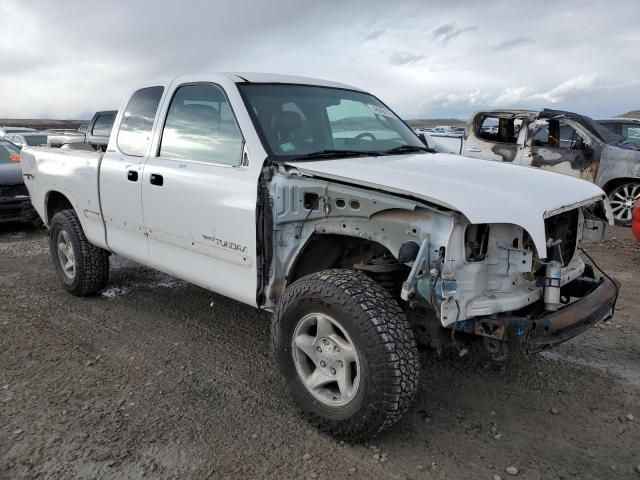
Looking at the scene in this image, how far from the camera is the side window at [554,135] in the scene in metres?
9.13

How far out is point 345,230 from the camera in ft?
9.93

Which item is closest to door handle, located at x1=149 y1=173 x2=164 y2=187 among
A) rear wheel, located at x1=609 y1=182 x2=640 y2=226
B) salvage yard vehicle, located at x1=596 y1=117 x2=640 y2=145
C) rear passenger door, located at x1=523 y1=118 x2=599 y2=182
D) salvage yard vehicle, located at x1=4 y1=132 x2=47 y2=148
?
rear passenger door, located at x1=523 y1=118 x2=599 y2=182

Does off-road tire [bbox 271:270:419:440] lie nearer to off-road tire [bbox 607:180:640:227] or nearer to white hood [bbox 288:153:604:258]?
white hood [bbox 288:153:604:258]

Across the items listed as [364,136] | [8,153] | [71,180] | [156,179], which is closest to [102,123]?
[8,153]

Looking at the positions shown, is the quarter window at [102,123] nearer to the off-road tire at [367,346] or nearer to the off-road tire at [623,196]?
the off-road tire at [623,196]

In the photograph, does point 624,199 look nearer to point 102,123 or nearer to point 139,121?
point 139,121

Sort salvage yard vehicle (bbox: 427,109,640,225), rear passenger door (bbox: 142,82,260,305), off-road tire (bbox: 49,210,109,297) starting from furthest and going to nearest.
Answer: salvage yard vehicle (bbox: 427,109,640,225), off-road tire (bbox: 49,210,109,297), rear passenger door (bbox: 142,82,260,305)

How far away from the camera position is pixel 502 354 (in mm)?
2760

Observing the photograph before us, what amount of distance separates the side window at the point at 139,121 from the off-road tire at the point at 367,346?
2075mm

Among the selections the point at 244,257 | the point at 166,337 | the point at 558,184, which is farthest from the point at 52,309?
the point at 558,184

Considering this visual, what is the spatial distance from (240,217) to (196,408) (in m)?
1.18

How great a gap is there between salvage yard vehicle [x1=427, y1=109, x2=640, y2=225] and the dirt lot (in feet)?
14.9

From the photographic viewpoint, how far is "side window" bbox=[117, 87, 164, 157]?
4.29 m

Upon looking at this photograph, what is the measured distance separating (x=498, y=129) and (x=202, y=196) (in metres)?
7.50
